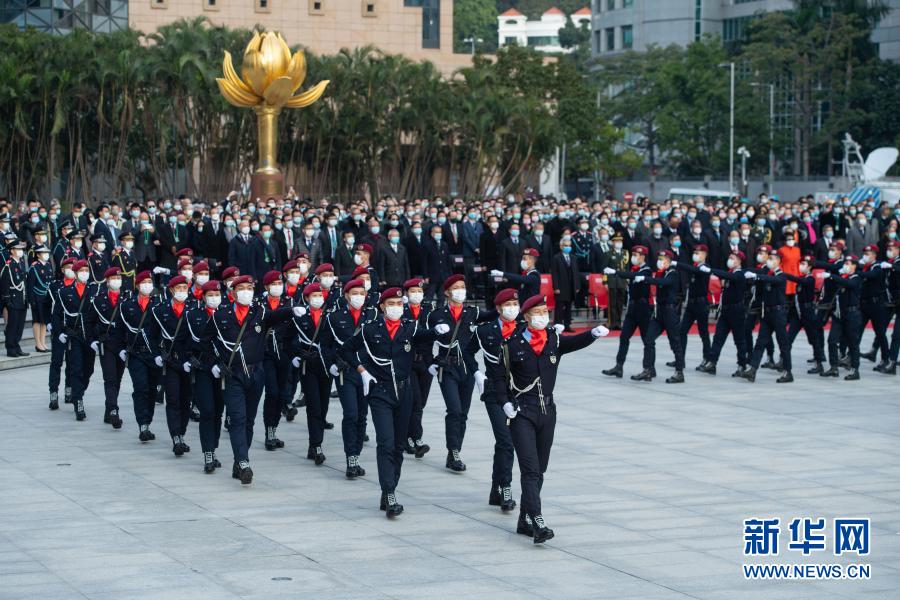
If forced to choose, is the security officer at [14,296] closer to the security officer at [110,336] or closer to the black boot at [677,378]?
the security officer at [110,336]

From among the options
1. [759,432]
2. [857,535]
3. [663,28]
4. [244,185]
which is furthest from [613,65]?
[857,535]

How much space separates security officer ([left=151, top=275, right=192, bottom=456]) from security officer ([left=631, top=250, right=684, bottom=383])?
7.39m

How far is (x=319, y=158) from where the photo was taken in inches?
1982

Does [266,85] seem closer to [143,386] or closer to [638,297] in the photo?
[638,297]

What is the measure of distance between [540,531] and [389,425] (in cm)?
203

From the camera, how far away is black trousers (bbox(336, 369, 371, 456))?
13758mm

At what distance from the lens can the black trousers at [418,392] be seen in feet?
47.5

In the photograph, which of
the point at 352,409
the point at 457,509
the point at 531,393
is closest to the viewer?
the point at 531,393

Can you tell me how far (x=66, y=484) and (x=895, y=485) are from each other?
7.81m

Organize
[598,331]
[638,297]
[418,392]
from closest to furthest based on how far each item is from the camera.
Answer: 1. [598,331]
2. [418,392]
3. [638,297]

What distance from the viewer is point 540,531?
1149cm

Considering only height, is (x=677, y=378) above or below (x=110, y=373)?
below

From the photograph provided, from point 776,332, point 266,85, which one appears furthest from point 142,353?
point 266,85

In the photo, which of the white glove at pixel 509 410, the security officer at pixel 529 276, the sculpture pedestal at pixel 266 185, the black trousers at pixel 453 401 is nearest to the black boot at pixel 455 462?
the black trousers at pixel 453 401
